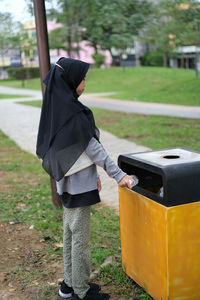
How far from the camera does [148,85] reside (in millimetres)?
24828

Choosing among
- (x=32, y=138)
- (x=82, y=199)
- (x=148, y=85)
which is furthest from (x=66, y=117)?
(x=148, y=85)

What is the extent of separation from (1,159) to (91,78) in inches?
956

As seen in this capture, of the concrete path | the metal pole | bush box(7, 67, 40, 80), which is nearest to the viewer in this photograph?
Result: the metal pole

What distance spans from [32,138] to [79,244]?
7.21 m

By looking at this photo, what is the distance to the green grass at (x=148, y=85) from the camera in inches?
641

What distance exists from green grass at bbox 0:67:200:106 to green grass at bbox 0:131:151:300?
30.5 ft

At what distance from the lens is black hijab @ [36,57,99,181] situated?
2.31 metres

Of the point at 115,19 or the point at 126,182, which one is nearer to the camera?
the point at 126,182

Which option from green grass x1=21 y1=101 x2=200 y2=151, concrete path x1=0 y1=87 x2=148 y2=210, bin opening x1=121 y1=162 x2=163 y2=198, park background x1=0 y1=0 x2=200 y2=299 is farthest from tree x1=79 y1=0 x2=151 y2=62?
bin opening x1=121 y1=162 x2=163 y2=198

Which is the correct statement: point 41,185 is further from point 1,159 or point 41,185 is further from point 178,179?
point 178,179

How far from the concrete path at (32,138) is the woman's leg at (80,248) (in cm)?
203

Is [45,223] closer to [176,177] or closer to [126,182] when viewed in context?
[126,182]

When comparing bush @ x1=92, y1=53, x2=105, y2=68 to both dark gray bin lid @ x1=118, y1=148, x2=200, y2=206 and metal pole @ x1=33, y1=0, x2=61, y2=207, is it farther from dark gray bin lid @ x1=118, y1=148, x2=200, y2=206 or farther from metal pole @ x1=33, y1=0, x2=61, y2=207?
dark gray bin lid @ x1=118, y1=148, x2=200, y2=206

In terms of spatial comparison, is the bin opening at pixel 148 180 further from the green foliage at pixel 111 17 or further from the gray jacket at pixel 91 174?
the green foliage at pixel 111 17
